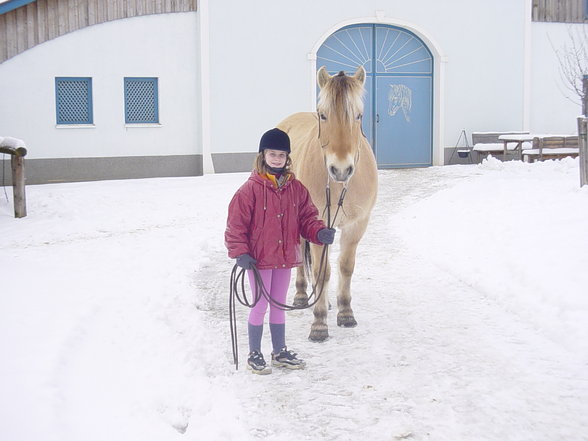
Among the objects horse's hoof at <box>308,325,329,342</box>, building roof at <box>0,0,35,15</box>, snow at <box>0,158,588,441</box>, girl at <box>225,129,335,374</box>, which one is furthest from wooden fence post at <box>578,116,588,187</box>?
building roof at <box>0,0,35,15</box>

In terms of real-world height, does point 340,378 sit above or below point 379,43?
below

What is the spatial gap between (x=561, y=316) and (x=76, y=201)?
31.0 feet

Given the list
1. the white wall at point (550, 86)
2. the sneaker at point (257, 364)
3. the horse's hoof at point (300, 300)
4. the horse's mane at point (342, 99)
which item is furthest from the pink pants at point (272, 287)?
the white wall at point (550, 86)

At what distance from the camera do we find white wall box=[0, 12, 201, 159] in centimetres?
1523

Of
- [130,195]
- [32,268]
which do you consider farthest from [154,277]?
[130,195]

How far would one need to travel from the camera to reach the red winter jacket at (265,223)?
14.2ft

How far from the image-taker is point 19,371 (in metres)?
3.93

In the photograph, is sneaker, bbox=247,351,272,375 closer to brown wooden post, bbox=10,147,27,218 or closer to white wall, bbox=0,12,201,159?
brown wooden post, bbox=10,147,27,218

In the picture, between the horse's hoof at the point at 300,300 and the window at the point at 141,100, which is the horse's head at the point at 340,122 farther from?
the window at the point at 141,100

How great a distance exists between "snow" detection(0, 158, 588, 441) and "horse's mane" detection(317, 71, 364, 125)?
1.68 metres

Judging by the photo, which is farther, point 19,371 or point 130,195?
point 130,195

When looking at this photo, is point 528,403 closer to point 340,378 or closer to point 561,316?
point 340,378

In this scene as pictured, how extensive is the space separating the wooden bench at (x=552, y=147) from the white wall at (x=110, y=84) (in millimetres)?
8064

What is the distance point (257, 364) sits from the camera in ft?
14.6
